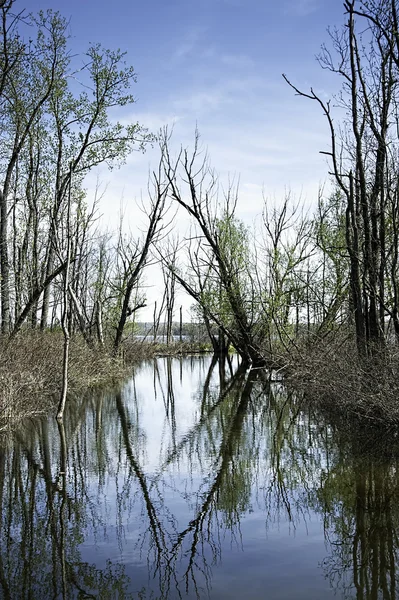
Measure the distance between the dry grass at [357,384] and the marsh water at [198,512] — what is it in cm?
70

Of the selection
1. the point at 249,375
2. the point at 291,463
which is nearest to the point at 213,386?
the point at 249,375

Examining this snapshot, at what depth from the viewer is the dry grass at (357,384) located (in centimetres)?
1065

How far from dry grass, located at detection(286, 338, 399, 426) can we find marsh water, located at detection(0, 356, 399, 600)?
70cm

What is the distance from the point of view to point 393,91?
46.8ft

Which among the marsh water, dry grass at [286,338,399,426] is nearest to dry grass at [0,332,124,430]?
the marsh water

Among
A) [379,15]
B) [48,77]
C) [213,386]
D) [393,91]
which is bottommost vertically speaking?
[213,386]

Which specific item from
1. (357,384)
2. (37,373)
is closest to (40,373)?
(37,373)

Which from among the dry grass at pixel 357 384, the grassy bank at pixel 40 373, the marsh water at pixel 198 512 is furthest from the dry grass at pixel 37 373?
the dry grass at pixel 357 384

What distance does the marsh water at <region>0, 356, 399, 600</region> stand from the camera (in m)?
4.88

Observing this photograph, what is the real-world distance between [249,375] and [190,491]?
63.6ft

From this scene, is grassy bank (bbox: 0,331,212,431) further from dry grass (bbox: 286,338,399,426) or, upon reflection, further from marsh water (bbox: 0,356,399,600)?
dry grass (bbox: 286,338,399,426)

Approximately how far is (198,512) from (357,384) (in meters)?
6.06

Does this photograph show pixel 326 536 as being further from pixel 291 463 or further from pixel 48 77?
pixel 48 77

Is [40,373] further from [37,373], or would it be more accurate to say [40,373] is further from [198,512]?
[198,512]
